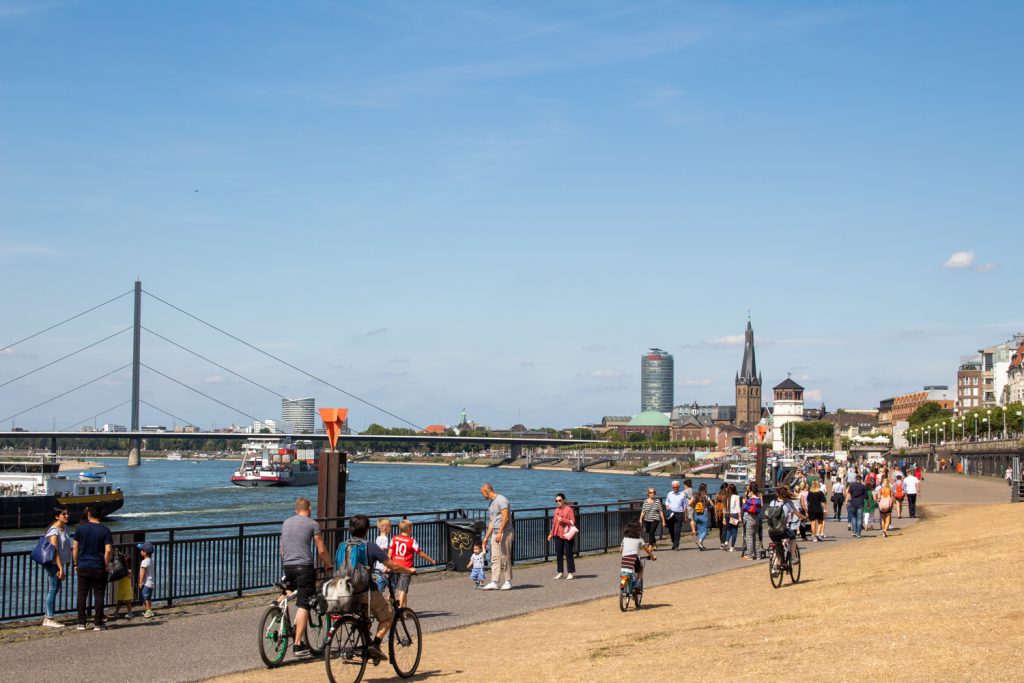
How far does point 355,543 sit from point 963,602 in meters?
8.26

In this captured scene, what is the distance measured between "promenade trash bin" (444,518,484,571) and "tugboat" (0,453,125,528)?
148 feet

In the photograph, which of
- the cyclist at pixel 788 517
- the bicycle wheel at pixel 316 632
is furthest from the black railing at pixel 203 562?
the cyclist at pixel 788 517

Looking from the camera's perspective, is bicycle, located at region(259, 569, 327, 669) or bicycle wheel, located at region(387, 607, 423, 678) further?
bicycle, located at region(259, 569, 327, 669)

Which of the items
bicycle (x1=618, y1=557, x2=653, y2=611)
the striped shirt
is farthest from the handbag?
the striped shirt

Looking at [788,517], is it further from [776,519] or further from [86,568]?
[86,568]

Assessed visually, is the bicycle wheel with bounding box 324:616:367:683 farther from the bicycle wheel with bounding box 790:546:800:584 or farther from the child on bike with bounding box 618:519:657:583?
the bicycle wheel with bounding box 790:546:800:584

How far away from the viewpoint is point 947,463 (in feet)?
366

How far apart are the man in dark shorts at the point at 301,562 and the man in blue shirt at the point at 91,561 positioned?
3494 millimetres

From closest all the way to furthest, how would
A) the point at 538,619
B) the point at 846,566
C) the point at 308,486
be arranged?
the point at 538,619
the point at 846,566
the point at 308,486

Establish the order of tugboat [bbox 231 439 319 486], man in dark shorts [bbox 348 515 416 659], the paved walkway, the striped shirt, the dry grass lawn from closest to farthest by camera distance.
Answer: man in dark shorts [bbox 348 515 416 659] < the dry grass lawn < the paved walkway < the striped shirt < tugboat [bbox 231 439 319 486]

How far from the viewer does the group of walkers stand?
1499 centimetres

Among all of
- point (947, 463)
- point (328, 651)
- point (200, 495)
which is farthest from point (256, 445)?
point (328, 651)

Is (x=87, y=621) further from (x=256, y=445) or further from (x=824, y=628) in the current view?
(x=256, y=445)

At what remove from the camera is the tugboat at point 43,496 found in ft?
209
